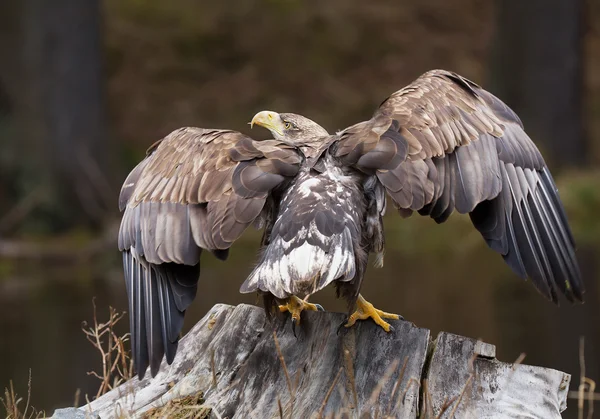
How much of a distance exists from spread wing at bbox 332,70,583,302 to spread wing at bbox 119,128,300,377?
0.36 meters

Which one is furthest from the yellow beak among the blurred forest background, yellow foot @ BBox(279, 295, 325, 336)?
the blurred forest background

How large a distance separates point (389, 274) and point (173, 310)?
6.11 meters

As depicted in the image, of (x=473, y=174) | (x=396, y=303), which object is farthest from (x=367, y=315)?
(x=396, y=303)

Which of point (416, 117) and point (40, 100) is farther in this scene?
point (40, 100)

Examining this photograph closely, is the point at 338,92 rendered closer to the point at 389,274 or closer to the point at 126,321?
the point at 389,274

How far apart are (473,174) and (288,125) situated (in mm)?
1385

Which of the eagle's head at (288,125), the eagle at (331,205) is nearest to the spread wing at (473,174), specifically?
the eagle at (331,205)

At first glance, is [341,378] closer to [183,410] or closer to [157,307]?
[183,410]

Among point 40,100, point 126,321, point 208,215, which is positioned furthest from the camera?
point 40,100

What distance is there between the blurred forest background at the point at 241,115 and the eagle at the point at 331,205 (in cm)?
303

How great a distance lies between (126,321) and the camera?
8188 millimetres

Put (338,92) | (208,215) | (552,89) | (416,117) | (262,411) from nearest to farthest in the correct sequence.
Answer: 1. (262,411)
2. (208,215)
3. (416,117)
4. (552,89)
5. (338,92)

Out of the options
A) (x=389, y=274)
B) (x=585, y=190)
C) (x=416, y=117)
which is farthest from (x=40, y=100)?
(x=416, y=117)

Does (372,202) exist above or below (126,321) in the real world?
Result: above
